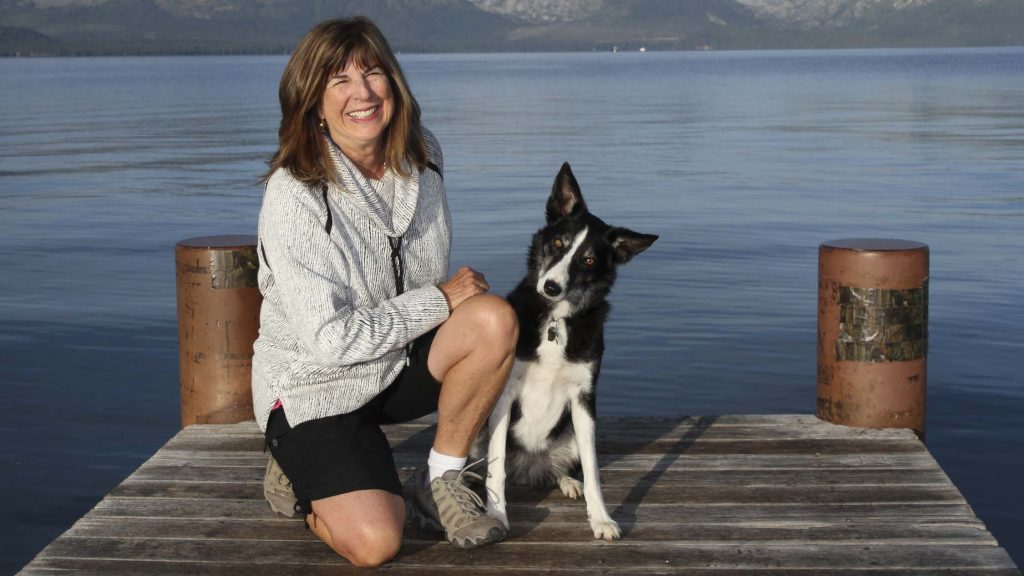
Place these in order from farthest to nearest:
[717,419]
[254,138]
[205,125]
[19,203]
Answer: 1. [205,125]
2. [254,138]
3. [19,203]
4. [717,419]

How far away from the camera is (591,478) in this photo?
410 centimetres

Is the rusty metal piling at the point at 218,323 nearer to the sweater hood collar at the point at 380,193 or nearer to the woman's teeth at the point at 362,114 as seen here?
the sweater hood collar at the point at 380,193

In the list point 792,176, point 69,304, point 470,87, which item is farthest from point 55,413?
point 470,87

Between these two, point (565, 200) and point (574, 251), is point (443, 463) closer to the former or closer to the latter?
point (574, 251)

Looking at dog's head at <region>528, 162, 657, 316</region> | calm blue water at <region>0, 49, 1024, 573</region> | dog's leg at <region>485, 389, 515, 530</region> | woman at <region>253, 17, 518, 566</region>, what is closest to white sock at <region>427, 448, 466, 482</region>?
woman at <region>253, 17, 518, 566</region>

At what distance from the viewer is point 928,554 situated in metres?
3.81

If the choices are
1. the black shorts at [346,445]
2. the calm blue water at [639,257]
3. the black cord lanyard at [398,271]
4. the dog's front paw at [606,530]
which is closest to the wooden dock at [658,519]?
the dog's front paw at [606,530]

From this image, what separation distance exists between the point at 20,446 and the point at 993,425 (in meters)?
6.70

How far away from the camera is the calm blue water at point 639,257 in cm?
808

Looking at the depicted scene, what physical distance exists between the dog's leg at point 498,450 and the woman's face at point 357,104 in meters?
1.06

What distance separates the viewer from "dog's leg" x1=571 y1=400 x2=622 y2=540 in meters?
3.98

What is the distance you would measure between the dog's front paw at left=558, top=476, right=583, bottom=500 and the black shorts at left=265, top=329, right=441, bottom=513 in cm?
68

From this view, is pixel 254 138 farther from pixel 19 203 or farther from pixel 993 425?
pixel 993 425

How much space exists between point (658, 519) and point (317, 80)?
1.98 metres
